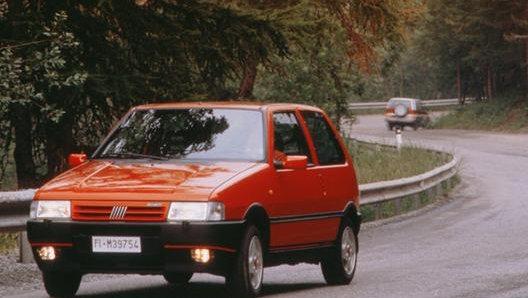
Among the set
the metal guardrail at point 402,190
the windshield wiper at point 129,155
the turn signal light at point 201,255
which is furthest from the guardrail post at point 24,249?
the metal guardrail at point 402,190

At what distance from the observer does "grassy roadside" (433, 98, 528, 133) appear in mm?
60719

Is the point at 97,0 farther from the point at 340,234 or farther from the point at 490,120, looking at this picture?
the point at 490,120

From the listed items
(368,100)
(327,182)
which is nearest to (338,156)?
(327,182)

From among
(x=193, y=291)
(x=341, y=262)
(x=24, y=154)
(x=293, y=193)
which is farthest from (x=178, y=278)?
(x=24, y=154)

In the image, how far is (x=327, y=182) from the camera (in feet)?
38.7

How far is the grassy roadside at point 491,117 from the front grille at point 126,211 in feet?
164

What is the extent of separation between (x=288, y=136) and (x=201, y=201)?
206 centimetres

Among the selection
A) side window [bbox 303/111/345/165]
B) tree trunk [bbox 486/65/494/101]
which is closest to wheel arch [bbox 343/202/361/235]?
side window [bbox 303/111/345/165]

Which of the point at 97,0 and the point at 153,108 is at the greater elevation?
the point at 97,0

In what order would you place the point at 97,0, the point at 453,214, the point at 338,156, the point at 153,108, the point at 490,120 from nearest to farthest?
the point at 153,108 < the point at 338,156 < the point at 97,0 < the point at 453,214 < the point at 490,120

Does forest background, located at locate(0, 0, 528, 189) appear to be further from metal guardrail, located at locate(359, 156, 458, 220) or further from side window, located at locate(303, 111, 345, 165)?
side window, located at locate(303, 111, 345, 165)

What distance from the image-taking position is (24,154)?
19.8m

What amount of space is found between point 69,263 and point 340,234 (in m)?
3.14

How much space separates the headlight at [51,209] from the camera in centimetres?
973
